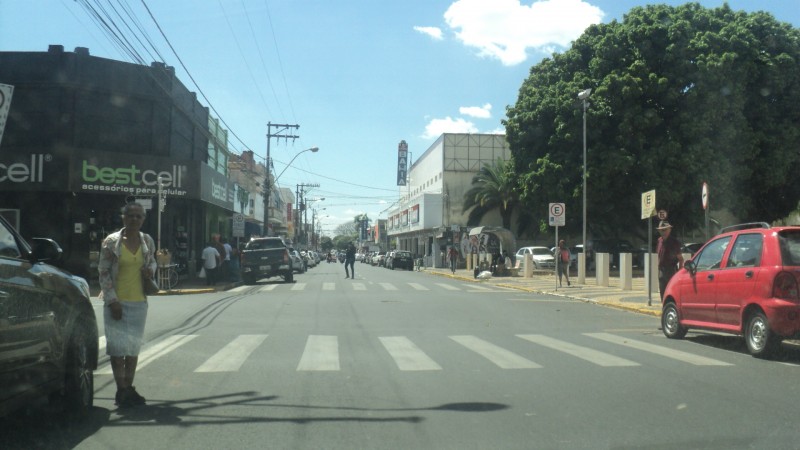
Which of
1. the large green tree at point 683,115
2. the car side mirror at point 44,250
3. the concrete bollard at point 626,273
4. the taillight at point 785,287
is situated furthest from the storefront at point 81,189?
the large green tree at point 683,115

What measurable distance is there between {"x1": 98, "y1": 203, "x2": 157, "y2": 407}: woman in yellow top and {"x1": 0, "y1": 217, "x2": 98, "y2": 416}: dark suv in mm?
177

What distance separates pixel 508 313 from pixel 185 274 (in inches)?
744

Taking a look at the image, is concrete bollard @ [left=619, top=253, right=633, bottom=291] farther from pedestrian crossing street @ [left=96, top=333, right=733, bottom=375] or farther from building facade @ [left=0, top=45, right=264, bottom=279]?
building facade @ [left=0, top=45, right=264, bottom=279]

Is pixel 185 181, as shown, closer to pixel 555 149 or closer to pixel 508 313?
pixel 508 313

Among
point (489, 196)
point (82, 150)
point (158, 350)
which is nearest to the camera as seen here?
point (158, 350)

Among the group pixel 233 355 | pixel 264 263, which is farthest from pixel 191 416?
pixel 264 263

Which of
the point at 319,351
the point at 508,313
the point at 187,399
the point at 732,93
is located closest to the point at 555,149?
the point at 732,93

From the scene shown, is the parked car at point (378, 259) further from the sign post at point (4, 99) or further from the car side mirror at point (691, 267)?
the sign post at point (4, 99)

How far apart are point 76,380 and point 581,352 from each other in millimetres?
6350

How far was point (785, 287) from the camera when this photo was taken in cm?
A: 876

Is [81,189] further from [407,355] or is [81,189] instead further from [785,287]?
[785,287]

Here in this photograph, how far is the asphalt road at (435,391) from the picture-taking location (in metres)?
5.39

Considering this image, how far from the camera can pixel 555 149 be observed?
1470 inches

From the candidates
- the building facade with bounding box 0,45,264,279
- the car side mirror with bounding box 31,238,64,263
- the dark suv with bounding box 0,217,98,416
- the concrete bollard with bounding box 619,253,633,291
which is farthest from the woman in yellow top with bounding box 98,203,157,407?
the concrete bollard with bounding box 619,253,633,291
